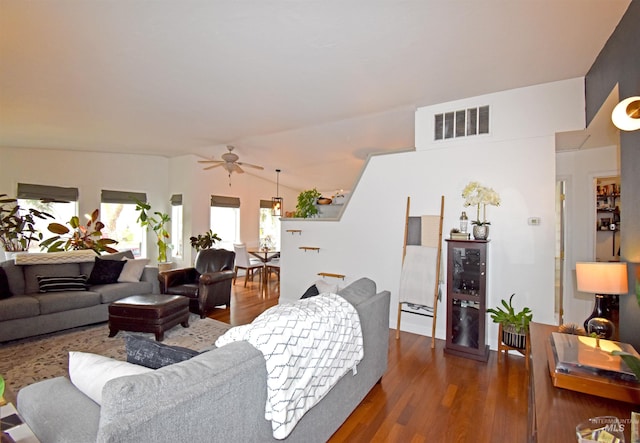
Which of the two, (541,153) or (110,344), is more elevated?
(541,153)

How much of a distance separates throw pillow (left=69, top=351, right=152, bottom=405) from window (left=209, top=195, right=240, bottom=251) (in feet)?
20.5

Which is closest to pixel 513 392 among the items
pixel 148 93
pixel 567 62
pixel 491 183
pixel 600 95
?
pixel 491 183

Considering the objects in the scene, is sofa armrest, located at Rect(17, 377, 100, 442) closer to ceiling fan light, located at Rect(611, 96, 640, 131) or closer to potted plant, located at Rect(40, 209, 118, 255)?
ceiling fan light, located at Rect(611, 96, 640, 131)

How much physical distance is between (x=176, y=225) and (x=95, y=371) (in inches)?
257

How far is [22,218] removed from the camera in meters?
5.20

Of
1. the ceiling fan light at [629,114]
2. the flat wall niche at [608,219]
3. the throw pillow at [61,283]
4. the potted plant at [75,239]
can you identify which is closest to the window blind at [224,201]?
the potted plant at [75,239]

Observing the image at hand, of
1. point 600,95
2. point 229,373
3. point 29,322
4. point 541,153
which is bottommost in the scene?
point 29,322

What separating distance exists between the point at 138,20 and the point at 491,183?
3.68 m

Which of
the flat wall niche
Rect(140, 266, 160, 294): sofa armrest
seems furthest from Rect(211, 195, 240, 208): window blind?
the flat wall niche

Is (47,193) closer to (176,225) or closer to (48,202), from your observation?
(48,202)

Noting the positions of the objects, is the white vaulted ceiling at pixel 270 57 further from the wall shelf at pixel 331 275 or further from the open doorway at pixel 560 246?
the wall shelf at pixel 331 275

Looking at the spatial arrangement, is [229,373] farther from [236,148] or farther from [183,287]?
[236,148]

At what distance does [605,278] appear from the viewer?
6.18 feet

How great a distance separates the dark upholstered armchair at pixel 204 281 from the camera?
14.6 feet
